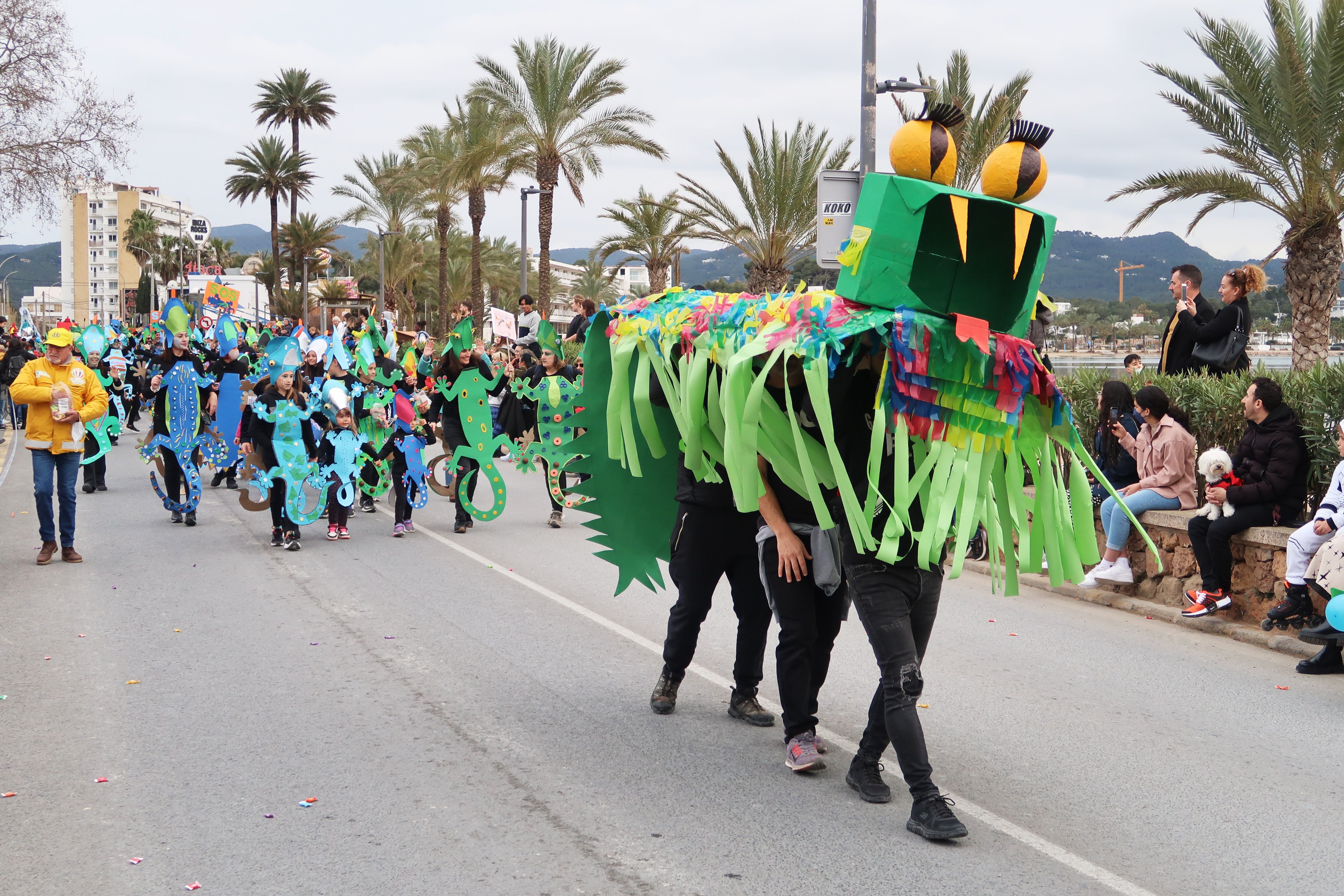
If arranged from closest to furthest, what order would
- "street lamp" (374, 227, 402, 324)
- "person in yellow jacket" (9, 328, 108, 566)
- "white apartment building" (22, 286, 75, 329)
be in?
"person in yellow jacket" (9, 328, 108, 566) < "street lamp" (374, 227, 402, 324) < "white apartment building" (22, 286, 75, 329)

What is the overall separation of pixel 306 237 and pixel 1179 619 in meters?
54.5

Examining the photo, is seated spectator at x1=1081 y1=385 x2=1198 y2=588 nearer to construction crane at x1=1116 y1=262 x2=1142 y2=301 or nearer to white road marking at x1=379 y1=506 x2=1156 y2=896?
white road marking at x1=379 y1=506 x2=1156 y2=896

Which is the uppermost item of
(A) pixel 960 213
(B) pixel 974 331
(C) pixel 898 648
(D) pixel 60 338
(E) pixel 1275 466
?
(A) pixel 960 213

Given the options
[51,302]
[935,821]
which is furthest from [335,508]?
[51,302]

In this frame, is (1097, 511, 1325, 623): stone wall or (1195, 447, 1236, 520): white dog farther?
(1195, 447, 1236, 520): white dog

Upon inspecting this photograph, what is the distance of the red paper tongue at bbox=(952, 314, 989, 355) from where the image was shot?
3.94 meters

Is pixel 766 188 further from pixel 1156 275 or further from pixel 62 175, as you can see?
pixel 1156 275

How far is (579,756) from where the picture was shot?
4.97 m

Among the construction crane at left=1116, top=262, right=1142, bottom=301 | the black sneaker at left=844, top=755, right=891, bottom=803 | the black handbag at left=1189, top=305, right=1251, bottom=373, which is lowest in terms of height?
the black sneaker at left=844, top=755, right=891, bottom=803

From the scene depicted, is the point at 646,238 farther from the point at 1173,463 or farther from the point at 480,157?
the point at 1173,463

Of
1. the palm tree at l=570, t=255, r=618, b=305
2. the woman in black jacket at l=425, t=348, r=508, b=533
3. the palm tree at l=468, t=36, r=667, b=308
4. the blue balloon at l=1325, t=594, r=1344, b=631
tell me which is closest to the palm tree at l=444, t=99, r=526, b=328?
the palm tree at l=468, t=36, r=667, b=308

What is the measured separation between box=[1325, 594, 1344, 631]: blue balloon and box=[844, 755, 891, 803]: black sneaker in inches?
123

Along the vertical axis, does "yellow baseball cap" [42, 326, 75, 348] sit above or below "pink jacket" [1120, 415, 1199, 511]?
above

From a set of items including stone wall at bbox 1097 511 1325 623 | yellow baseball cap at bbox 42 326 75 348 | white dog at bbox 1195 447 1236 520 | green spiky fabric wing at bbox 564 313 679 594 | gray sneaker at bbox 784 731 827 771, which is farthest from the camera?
yellow baseball cap at bbox 42 326 75 348
